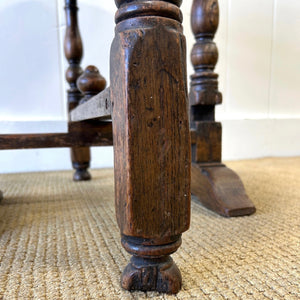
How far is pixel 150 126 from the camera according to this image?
A: 26cm

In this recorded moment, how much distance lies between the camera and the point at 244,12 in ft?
4.14

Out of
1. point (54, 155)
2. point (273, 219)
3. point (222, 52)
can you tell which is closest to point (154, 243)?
point (273, 219)

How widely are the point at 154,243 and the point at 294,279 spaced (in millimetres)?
173

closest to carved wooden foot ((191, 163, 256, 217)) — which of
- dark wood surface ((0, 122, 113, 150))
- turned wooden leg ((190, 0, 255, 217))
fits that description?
turned wooden leg ((190, 0, 255, 217))

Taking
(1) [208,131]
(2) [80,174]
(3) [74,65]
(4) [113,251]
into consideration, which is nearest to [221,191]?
(1) [208,131]

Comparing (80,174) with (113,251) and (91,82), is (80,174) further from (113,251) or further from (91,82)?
(113,251)

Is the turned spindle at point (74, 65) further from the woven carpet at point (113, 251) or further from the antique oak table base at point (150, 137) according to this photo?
the antique oak table base at point (150, 137)

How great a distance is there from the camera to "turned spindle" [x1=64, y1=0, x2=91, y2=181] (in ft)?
2.87

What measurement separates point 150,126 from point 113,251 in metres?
0.22

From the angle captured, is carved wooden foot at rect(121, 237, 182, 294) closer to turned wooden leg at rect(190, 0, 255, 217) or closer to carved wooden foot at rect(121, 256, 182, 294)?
carved wooden foot at rect(121, 256, 182, 294)

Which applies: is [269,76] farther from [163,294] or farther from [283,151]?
[163,294]

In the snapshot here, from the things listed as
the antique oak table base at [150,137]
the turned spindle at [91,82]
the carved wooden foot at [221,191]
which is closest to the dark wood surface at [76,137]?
the turned spindle at [91,82]

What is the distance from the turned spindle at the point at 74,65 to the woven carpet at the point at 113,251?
0.21 m

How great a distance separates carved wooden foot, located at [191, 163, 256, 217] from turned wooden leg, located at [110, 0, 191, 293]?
29cm
